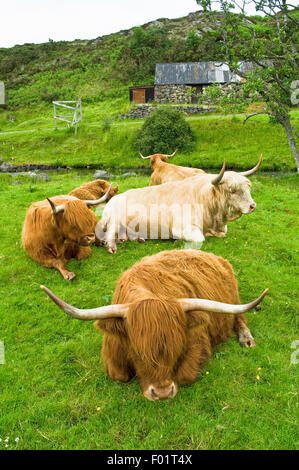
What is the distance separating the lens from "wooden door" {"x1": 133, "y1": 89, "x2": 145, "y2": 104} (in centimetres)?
4048

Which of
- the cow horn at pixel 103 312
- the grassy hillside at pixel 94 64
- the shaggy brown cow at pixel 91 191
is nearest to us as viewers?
the cow horn at pixel 103 312

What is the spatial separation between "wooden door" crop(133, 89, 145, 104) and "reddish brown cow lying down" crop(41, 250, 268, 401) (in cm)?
4002

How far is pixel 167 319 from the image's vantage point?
8.92 ft

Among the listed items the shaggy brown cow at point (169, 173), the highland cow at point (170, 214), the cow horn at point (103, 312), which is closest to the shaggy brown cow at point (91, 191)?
the highland cow at point (170, 214)

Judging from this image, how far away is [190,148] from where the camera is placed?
25172 millimetres

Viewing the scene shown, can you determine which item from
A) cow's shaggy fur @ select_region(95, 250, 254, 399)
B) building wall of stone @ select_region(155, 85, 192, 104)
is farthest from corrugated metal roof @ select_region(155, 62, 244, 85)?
cow's shaggy fur @ select_region(95, 250, 254, 399)

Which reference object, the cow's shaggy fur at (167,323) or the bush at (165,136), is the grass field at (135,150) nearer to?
the bush at (165,136)

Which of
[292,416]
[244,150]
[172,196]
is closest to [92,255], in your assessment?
[172,196]

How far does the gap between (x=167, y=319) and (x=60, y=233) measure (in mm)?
3743

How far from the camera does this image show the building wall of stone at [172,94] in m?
38.8

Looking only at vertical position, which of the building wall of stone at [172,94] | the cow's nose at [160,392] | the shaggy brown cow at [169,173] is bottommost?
the cow's nose at [160,392]

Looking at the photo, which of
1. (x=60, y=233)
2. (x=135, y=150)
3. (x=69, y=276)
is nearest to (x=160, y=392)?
(x=69, y=276)

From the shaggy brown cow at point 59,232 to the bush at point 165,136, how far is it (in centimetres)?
1931

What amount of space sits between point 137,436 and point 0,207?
30.7 ft
